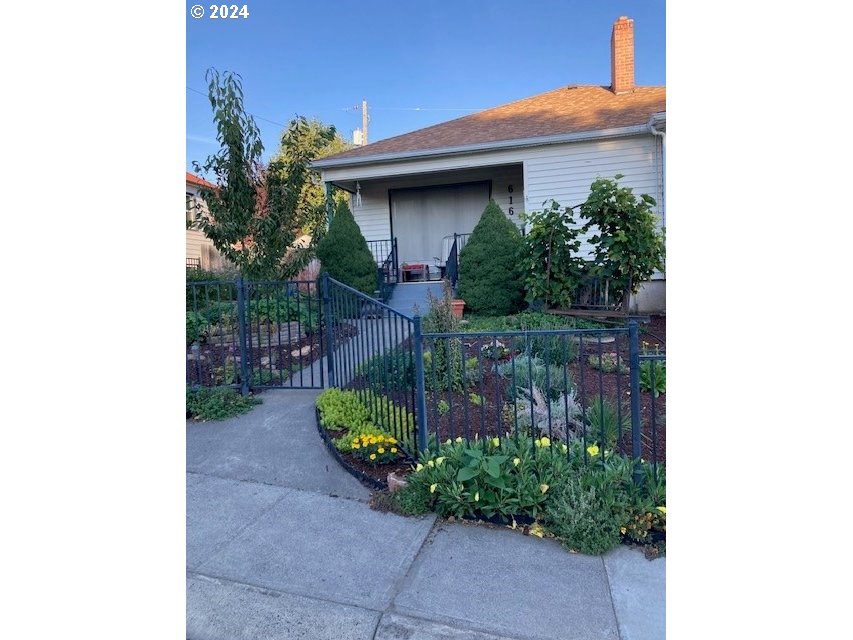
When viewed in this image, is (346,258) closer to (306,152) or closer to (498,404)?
(306,152)

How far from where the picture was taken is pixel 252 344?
266 inches

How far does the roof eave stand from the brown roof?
0.11 m

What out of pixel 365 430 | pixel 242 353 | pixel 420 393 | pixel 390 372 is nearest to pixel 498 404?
pixel 420 393

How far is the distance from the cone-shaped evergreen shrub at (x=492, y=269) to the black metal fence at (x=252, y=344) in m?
2.64

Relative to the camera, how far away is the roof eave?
914 cm

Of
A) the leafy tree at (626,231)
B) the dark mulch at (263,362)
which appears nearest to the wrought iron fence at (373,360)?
the dark mulch at (263,362)

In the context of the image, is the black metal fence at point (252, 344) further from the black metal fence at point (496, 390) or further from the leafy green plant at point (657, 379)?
the leafy green plant at point (657, 379)

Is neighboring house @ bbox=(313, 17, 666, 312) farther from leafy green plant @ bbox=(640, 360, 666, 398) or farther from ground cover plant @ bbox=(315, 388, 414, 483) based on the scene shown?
ground cover plant @ bbox=(315, 388, 414, 483)

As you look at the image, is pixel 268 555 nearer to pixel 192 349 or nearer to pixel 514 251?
pixel 192 349

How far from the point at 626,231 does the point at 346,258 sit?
4.90 meters

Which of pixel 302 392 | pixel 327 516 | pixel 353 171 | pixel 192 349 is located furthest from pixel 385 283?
pixel 327 516

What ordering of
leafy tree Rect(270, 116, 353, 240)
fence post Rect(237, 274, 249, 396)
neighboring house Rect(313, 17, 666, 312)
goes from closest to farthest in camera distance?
fence post Rect(237, 274, 249, 396) → leafy tree Rect(270, 116, 353, 240) → neighboring house Rect(313, 17, 666, 312)

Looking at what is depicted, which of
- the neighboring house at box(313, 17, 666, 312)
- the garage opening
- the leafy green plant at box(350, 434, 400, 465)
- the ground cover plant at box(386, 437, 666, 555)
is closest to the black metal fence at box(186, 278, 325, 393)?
the leafy green plant at box(350, 434, 400, 465)

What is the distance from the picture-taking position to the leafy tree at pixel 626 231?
24.7 ft
